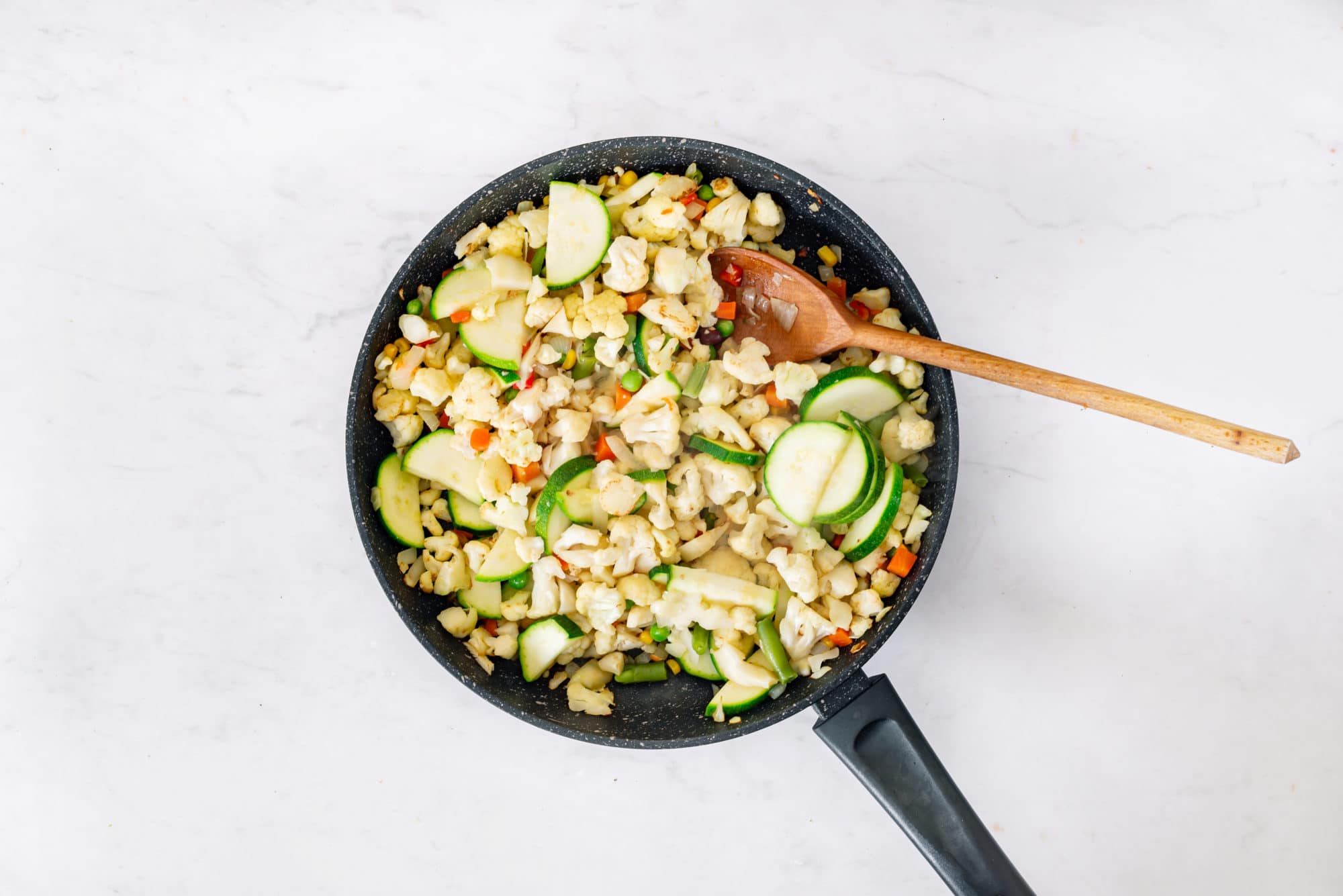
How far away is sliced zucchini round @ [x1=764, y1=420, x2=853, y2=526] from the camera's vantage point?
1.94m

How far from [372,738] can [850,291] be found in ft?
5.18

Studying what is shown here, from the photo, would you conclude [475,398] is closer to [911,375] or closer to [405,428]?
[405,428]

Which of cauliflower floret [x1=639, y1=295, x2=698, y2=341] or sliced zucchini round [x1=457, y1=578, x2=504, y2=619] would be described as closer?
cauliflower floret [x1=639, y1=295, x2=698, y2=341]

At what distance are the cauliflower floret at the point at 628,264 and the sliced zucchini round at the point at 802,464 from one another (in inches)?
17.5

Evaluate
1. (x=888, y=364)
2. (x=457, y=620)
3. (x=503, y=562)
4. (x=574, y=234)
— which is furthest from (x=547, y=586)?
(x=888, y=364)

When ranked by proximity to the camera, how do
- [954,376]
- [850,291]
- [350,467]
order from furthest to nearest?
[954,376], [850,291], [350,467]

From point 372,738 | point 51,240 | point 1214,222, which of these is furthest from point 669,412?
point 51,240

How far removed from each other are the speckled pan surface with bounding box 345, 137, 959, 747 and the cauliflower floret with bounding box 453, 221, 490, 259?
16 mm

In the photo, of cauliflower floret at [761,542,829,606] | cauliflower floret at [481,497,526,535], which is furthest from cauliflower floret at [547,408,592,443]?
cauliflower floret at [761,542,829,606]

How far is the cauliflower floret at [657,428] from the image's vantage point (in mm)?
2031

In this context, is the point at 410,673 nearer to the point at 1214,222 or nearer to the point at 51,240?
the point at 51,240

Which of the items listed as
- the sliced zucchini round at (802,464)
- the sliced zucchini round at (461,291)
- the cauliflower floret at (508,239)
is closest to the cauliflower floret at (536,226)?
the cauliflower floret at (508,239)

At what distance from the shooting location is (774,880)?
2.35 meters

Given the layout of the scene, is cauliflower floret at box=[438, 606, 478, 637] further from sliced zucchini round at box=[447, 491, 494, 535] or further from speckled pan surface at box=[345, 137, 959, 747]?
sliced zucchini round at box=[447, 491, 494, 535]
